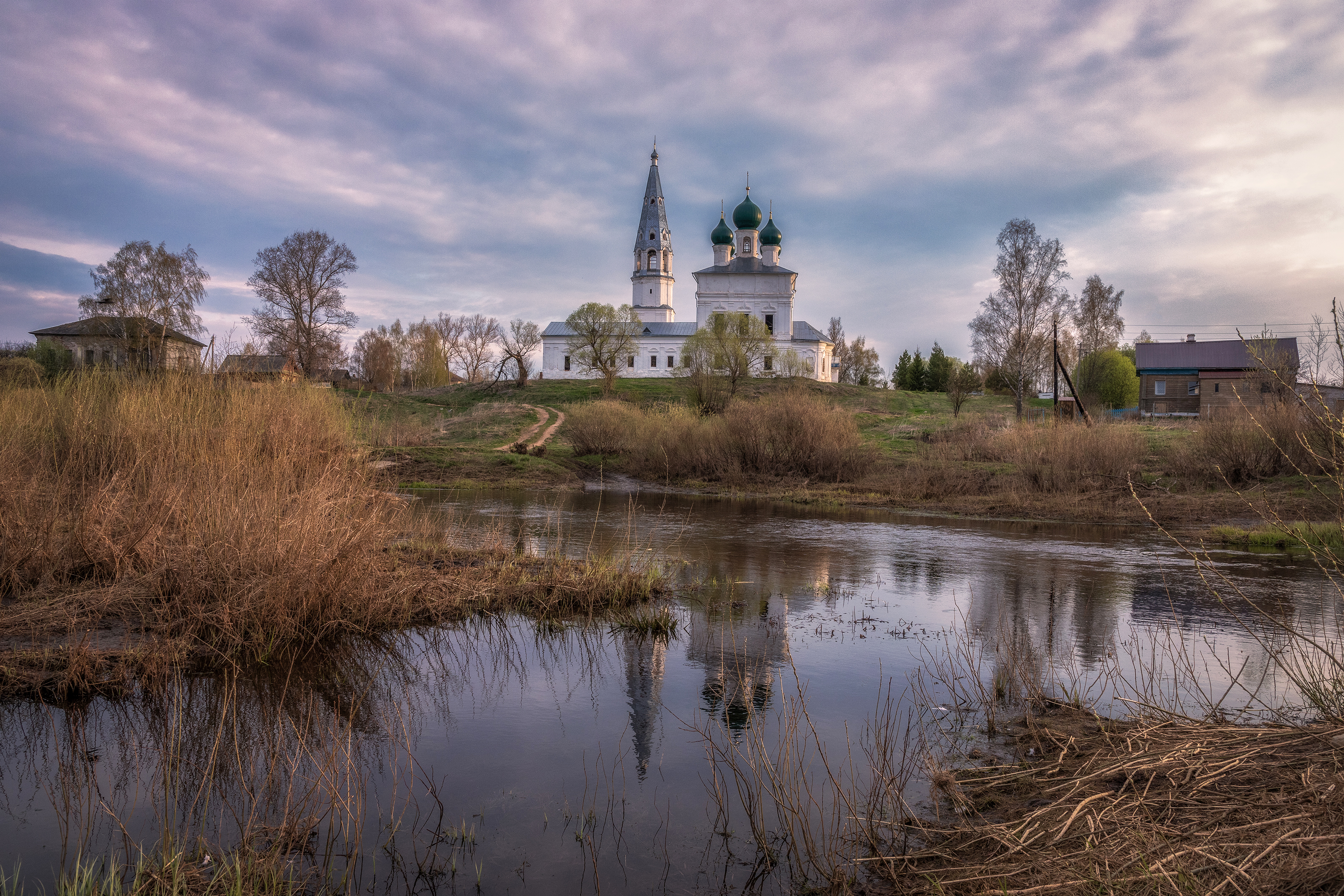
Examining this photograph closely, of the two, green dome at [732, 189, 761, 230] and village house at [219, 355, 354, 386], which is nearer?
village house at [219, 355, 354, 386]

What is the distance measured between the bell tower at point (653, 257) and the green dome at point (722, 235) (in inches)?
244

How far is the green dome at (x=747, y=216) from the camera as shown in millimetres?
77875

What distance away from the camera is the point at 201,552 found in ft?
23.9

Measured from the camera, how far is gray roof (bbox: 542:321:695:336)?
77.7 m

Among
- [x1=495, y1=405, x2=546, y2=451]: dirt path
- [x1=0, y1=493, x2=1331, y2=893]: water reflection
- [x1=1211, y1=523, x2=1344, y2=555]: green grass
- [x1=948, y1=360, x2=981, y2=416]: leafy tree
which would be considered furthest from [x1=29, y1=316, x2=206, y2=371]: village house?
[x1=948, y1=360, x2=981, y2=416]: leafy tree

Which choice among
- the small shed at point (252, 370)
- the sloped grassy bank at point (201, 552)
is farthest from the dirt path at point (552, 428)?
the sloped grassy bank at point (201, 552)

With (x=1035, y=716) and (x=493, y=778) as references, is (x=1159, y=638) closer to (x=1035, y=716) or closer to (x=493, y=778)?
(x=1035, y=716)

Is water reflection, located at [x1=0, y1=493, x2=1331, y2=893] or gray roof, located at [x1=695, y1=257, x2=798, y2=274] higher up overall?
gray roof, located at [x1=695, y1=257, x2=798, y2=274]

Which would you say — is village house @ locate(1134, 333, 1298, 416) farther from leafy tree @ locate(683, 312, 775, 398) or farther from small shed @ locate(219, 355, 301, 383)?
small shed @ locate(219, 355, 301, 383)

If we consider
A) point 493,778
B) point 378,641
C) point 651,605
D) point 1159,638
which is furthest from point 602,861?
point 1159,638

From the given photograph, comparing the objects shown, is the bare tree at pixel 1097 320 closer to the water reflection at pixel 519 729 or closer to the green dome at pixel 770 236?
the green dome at pixel 770 236

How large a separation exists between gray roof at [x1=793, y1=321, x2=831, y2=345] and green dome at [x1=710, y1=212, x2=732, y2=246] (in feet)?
33.3

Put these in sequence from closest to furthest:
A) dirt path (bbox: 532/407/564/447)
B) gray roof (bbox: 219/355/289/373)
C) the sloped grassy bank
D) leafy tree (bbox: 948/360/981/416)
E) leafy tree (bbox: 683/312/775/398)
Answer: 1. the sloped grassy bank
2. gray roof (bbox: 219/355/289/373)
3. dirt path (bbox: 532/407/564/447)
4. leafy tree (bbox: 948/360/981/416)
5. leafy tree (bbox: 683/312/775/398)

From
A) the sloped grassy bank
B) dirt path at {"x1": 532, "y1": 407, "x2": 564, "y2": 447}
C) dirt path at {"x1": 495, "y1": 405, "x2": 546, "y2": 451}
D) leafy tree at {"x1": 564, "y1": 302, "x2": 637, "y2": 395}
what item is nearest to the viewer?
the sloped grassy bank
